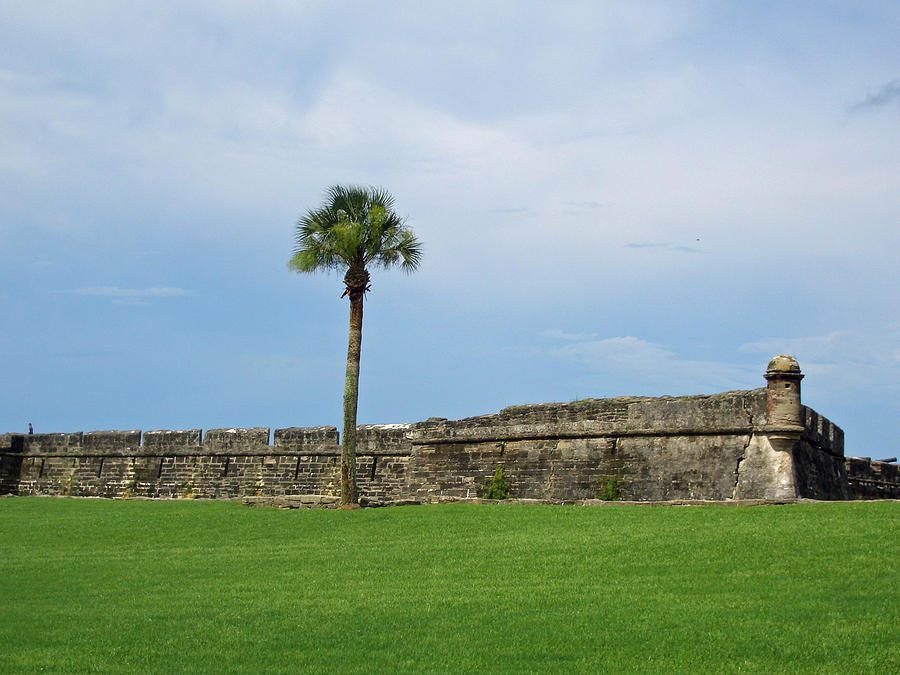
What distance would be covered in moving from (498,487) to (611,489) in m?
2.69

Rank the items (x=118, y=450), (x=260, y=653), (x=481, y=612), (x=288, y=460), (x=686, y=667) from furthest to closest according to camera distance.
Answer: (x=118, y=450) < (x=288, y=460) < (x=481, y=612) < (x=260, y=653) < (x=686, y=667)

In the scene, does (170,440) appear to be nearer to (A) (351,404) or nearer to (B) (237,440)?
(B) (237,440)

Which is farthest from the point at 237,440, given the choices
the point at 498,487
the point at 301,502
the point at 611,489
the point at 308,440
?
the point at 611,489

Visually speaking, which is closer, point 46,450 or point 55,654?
point 55,654

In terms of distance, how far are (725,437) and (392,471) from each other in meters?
8.57

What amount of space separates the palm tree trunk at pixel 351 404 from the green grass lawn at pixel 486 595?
4.21 meters

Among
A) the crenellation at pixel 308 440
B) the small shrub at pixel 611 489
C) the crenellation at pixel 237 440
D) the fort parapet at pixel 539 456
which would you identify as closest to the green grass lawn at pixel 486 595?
the fort parapet at pixel 539 456

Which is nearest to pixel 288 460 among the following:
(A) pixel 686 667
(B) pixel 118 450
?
(B) pixel 118 450

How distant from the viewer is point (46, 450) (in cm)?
3089

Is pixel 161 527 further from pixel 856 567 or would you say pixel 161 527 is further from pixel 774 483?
pixel 856 567

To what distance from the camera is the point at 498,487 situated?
2088 centimetres

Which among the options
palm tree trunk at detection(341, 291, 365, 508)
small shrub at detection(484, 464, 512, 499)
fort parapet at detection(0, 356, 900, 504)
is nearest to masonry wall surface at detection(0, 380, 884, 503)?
fort parapet at detection(0, 356, 900, 504)

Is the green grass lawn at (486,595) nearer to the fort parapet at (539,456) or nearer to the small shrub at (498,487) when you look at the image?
the fort parapet at (539,456)

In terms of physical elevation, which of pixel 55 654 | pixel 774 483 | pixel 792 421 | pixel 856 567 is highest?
pixel 792 421
